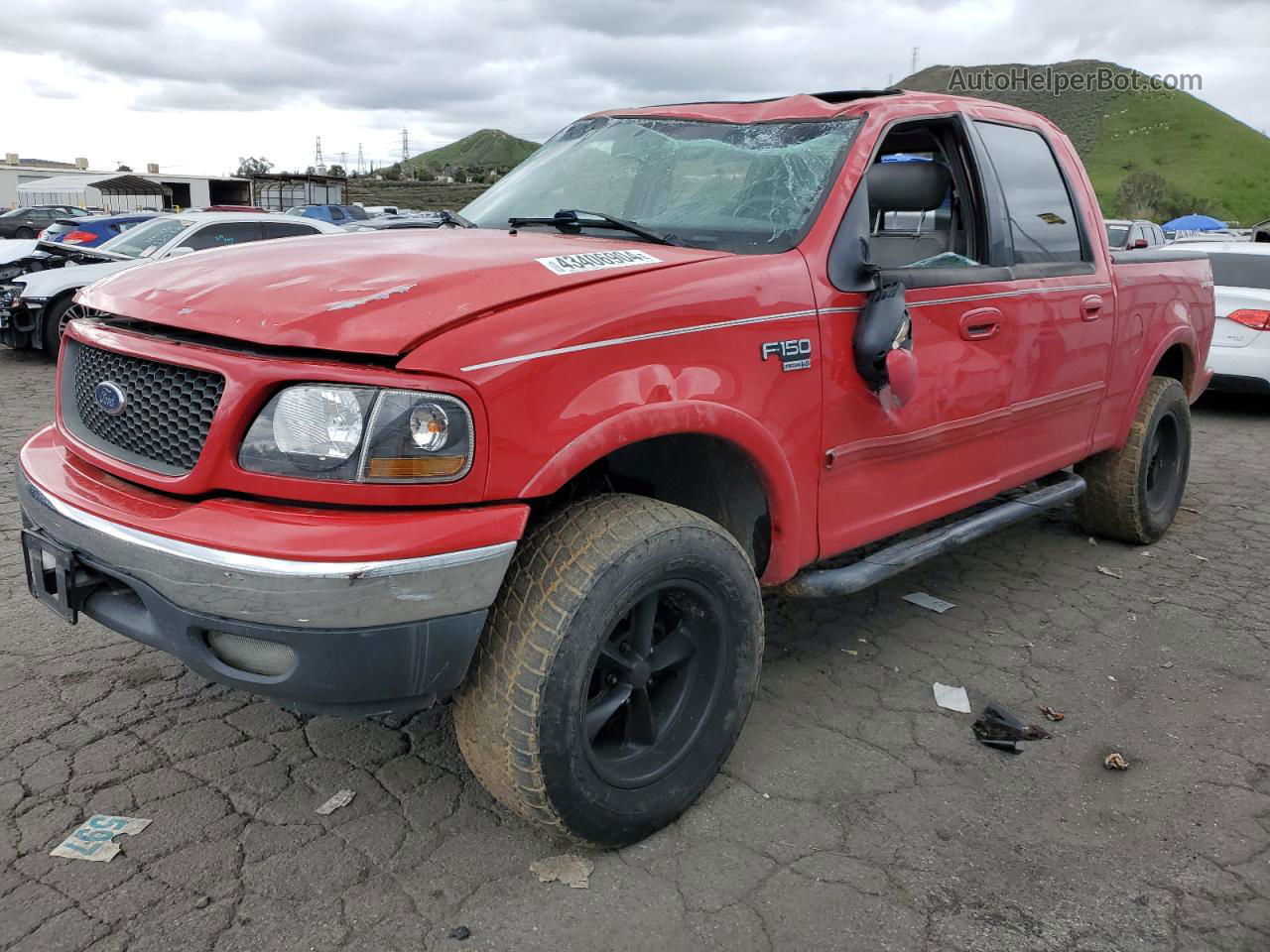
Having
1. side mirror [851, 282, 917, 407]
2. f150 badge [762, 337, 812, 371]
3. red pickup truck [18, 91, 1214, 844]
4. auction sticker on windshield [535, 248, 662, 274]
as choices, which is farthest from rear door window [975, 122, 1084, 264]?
auction sticker on windshield [535, 248, 662, 274]

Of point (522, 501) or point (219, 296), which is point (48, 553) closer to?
point (219, 296)

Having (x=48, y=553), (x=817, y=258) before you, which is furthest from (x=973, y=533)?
(x=48, y=553)

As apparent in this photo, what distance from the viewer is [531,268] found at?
238cm

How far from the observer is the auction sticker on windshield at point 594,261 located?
95.3 inches

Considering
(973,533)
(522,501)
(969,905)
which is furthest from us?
(973,533)

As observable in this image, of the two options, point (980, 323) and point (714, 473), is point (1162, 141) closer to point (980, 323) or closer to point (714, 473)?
point (980, 323)

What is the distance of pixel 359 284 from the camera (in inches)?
89.4

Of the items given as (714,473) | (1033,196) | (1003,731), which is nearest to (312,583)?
(714,473)

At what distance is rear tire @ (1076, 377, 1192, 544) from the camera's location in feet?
15.8

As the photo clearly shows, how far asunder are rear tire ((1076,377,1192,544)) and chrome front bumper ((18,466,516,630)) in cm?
376

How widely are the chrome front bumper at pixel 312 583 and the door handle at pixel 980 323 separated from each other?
193cm

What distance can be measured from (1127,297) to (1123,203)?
8304 cm

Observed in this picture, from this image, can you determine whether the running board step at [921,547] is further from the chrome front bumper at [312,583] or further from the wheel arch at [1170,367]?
the chrome front bumper at [312,583]

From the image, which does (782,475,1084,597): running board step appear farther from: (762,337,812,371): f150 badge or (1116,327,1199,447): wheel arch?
(762,337,812,371): f150 badge
